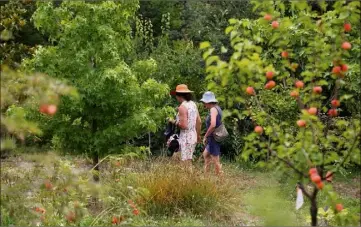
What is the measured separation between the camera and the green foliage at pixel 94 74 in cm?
642

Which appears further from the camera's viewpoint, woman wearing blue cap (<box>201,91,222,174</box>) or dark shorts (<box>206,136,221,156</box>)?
dark shorts (<box>206,136,221,156</box>)

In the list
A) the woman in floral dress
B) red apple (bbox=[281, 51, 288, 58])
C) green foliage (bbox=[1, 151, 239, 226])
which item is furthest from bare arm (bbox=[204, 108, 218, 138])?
red apple (bbox=[281, 51, 288, 58])

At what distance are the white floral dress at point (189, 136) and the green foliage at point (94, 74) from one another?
92 cm

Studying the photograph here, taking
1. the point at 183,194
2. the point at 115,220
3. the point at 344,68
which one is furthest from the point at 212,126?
the point at 344,68

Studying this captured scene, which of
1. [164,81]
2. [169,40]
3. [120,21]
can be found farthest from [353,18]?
[169,40]

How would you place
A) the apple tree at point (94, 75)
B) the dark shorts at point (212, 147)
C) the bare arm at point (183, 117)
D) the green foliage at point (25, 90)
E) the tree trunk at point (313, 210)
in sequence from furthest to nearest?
the dark shorts at point (212, 147)
the bare arm at point (183, 117)
the apple tree at point (94, 75)
the tree trunk at point (313, 210)
the green foliage at point (25, 90)

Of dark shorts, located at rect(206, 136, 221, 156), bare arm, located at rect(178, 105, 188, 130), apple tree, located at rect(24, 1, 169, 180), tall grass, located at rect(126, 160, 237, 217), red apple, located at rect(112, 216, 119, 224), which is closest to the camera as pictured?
red apple, located at rect(112, 216, 119, 224)

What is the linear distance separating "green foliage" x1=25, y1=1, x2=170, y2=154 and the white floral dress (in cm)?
92

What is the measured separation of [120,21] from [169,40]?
7.22 meters

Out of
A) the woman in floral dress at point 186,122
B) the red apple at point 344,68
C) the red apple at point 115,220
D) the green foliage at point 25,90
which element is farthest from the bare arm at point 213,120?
the green foliage at point 25,90

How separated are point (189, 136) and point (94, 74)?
2.02 metres

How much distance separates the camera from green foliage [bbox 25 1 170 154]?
21.1ft

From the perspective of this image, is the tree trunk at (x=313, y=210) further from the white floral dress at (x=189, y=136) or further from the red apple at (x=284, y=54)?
the white floral dress at (x=189, y=136)

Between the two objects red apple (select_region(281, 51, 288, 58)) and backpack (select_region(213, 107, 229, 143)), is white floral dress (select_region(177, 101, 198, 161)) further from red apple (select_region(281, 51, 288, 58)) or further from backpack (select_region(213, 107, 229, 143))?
red apple (select_region(281, 51, 288, 58))
